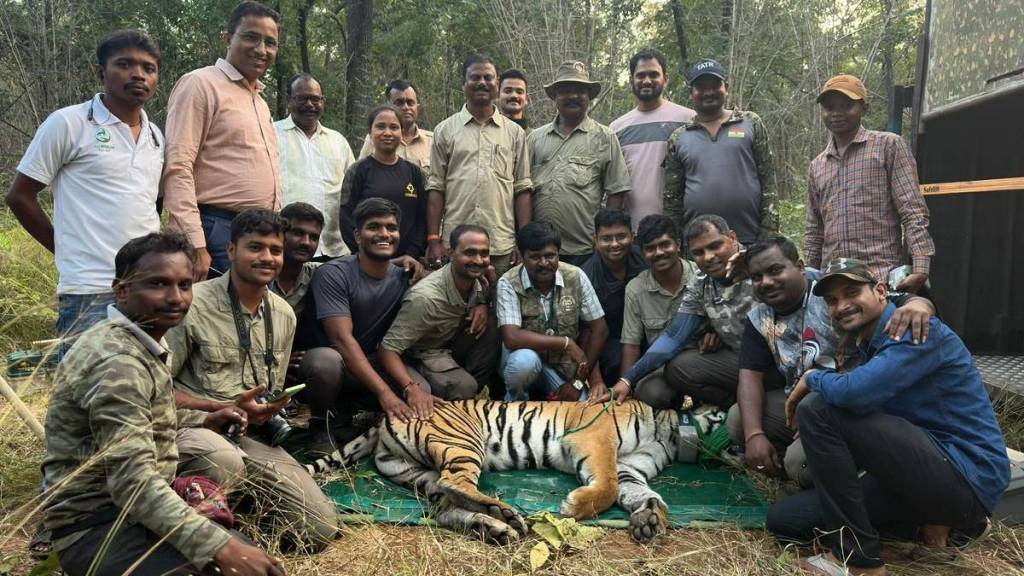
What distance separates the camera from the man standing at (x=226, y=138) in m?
4.05

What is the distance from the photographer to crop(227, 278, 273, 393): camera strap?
3578 millimetres

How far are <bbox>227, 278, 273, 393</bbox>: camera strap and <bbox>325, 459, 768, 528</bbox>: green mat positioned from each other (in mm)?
713

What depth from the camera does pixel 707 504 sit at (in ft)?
12.0

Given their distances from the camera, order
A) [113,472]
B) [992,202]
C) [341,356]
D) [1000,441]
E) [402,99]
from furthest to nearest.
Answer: [402,99], [992,202], [341,356], [1000,441], [113,472]

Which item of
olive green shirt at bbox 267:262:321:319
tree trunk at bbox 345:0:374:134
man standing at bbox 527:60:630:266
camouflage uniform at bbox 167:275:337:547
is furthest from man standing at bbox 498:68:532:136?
tree trunk at bbox 345:0:374:134

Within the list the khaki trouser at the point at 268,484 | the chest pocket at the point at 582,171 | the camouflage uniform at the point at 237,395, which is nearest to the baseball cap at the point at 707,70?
the chest pocket at the point at 582,171

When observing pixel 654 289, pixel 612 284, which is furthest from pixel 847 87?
pixel 612 284

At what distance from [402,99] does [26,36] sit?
798cm

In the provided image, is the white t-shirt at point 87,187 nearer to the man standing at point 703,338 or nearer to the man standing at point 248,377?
the man standing at point 248,377

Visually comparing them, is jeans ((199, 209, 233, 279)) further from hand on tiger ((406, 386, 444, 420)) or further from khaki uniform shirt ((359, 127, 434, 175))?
khaki uniform shirt ((359, 127, 434, 175))

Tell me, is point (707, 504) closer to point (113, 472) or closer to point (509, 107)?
point (113, 472)

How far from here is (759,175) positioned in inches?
203

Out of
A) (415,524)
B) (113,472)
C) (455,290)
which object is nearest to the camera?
(113,472)

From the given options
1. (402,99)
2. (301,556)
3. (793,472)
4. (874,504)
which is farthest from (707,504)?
(402,99)
